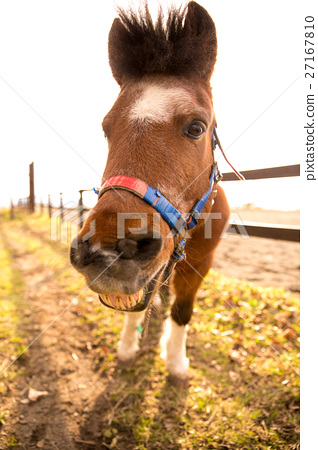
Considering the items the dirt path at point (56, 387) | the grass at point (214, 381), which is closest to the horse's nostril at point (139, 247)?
the grass at point (214, 381)

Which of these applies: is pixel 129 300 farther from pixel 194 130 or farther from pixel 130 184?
pixel 194 130

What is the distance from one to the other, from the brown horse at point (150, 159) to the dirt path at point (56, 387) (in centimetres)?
139

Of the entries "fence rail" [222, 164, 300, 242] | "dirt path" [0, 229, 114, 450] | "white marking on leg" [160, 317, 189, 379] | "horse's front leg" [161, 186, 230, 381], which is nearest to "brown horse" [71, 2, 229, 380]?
"horse's front leg" [161, 186, 230, 381]

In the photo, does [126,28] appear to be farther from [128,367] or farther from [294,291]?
[294,291]

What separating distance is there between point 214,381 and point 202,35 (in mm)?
3118

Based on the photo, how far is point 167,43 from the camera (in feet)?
5.96

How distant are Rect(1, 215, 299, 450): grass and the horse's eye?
45.7 inches

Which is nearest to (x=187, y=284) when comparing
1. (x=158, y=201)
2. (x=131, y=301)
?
A: (x=131, y=301)

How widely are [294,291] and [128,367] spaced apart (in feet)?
10.4

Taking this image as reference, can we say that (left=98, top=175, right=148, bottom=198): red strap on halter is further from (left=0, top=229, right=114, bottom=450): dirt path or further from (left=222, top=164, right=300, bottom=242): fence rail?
(left=222, top=164, right=300, bottom=242): fence rail

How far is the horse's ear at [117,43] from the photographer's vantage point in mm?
2020

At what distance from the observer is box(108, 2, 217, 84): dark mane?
6.06 ft

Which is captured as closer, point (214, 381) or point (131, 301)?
point (131, 301)

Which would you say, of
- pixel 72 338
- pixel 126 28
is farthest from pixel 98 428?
pixel 126 28
